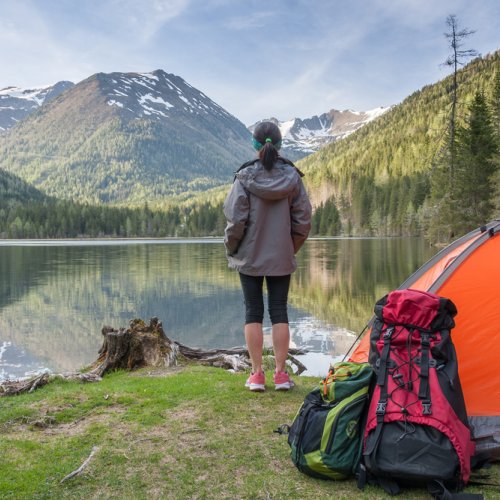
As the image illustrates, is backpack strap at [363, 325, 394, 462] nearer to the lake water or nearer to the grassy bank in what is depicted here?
the grassy bank

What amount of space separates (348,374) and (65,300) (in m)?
19.0

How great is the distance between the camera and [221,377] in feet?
23.9

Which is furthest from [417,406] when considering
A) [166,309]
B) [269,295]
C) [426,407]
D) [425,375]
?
[166,309]

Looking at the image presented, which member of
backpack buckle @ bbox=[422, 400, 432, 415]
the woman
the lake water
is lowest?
the lake water

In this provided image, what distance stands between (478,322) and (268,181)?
2.67 metres

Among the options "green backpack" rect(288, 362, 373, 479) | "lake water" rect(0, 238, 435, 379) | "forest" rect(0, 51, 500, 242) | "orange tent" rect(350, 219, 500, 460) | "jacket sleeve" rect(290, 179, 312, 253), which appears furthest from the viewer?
"forest" rect(0, 51, 500, 242)

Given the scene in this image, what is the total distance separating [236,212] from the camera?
5480 millimetres

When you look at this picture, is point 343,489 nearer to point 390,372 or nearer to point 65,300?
point 390,372

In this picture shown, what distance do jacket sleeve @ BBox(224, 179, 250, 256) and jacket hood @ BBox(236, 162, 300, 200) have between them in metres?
0.11

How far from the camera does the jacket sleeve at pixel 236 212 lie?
5484mm

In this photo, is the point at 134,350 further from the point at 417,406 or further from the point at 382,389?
the point at 417,406

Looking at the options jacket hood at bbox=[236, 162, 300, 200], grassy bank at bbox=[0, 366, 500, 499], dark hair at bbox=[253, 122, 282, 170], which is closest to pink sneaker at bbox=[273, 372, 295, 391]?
grassy bank at bbox=[0, 366, 500, 499]

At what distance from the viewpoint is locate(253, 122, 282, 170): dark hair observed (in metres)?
5.45

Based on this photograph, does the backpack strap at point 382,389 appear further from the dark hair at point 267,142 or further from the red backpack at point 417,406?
the dark hair at point 267,142
